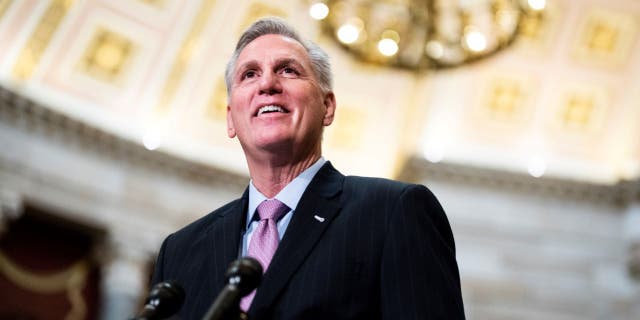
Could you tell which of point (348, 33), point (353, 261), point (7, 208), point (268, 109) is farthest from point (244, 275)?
point (7, 208)

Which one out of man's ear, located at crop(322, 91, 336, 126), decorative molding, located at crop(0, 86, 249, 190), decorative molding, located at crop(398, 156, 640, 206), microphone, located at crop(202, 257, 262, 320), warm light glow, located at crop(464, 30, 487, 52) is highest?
warm light glow, located at crop(464, 30, 487, 52)

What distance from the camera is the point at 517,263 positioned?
1495cm

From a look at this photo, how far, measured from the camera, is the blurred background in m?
14.6

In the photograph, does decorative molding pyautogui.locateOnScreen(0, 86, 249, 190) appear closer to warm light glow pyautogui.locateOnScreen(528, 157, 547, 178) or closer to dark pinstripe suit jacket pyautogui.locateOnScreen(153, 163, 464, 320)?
warm light glow pyautogui.locateOnScreen(528, 157, 547, 178)

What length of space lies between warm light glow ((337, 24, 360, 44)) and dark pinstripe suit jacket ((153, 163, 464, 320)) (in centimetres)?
806

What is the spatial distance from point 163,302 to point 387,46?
8630 mm

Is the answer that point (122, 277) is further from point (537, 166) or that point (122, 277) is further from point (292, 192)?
point (292, 192)

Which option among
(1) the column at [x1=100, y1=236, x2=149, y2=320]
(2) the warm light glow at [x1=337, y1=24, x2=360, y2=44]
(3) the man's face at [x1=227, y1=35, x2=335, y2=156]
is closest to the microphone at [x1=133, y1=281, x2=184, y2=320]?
(3) the man's face at [x1=227, y1=35, x2=335, y2=156]

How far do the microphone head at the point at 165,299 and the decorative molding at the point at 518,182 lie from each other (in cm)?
1356

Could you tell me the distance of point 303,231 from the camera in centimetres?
208

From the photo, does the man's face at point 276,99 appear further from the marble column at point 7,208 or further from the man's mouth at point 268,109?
the marble column at point 7,208

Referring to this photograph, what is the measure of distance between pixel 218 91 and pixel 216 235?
573 inches

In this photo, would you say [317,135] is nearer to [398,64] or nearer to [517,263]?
[398,64]

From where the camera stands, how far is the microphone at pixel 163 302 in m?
1.81
